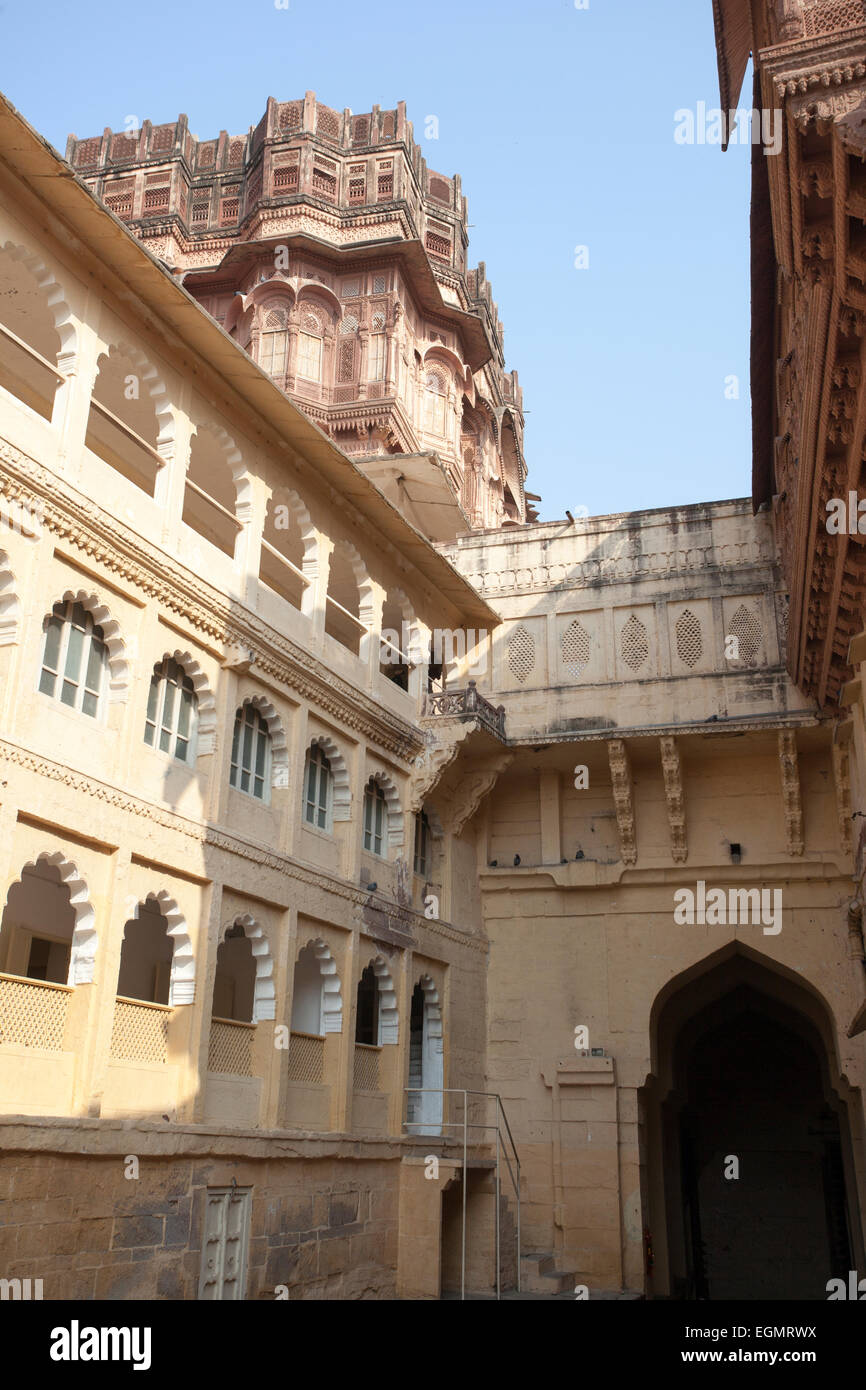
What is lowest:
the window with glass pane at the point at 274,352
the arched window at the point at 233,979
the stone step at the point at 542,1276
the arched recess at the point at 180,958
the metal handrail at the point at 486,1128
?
the stone step at the point at 542,1276

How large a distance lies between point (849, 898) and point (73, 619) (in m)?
10.3

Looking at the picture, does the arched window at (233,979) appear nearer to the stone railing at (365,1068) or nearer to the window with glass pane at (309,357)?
the stone railing at (365,1068)

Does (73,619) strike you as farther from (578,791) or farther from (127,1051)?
(578,791)

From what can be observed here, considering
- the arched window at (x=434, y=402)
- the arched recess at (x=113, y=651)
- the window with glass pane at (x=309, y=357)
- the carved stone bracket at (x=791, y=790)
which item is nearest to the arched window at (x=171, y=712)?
the arched recess at (x=113, y=651)

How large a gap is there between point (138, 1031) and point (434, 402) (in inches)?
715

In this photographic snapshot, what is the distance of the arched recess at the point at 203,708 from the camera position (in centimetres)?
1142

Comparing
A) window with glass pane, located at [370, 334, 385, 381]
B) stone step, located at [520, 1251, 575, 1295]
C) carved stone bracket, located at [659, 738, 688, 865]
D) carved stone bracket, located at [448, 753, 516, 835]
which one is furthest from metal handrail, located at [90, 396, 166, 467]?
window with glass pane, located at [370, 334, 385, 381]

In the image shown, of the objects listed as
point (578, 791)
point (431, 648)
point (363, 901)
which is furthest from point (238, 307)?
point (363, 901)

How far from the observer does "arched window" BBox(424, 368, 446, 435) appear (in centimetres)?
2523

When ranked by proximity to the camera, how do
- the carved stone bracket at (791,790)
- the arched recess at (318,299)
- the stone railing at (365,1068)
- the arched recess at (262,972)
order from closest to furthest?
the arched recess at (262,972) → the stone railing at (365,1068) → the carved stone bracket at (791,790) → the arched recess at (318,299)

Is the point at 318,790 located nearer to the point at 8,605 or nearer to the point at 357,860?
the point at 357,860

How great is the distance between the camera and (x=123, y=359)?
11.6m

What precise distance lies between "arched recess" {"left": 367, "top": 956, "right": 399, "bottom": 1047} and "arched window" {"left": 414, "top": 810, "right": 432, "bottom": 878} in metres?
1.90

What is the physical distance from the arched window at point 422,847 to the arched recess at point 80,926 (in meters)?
6.65
